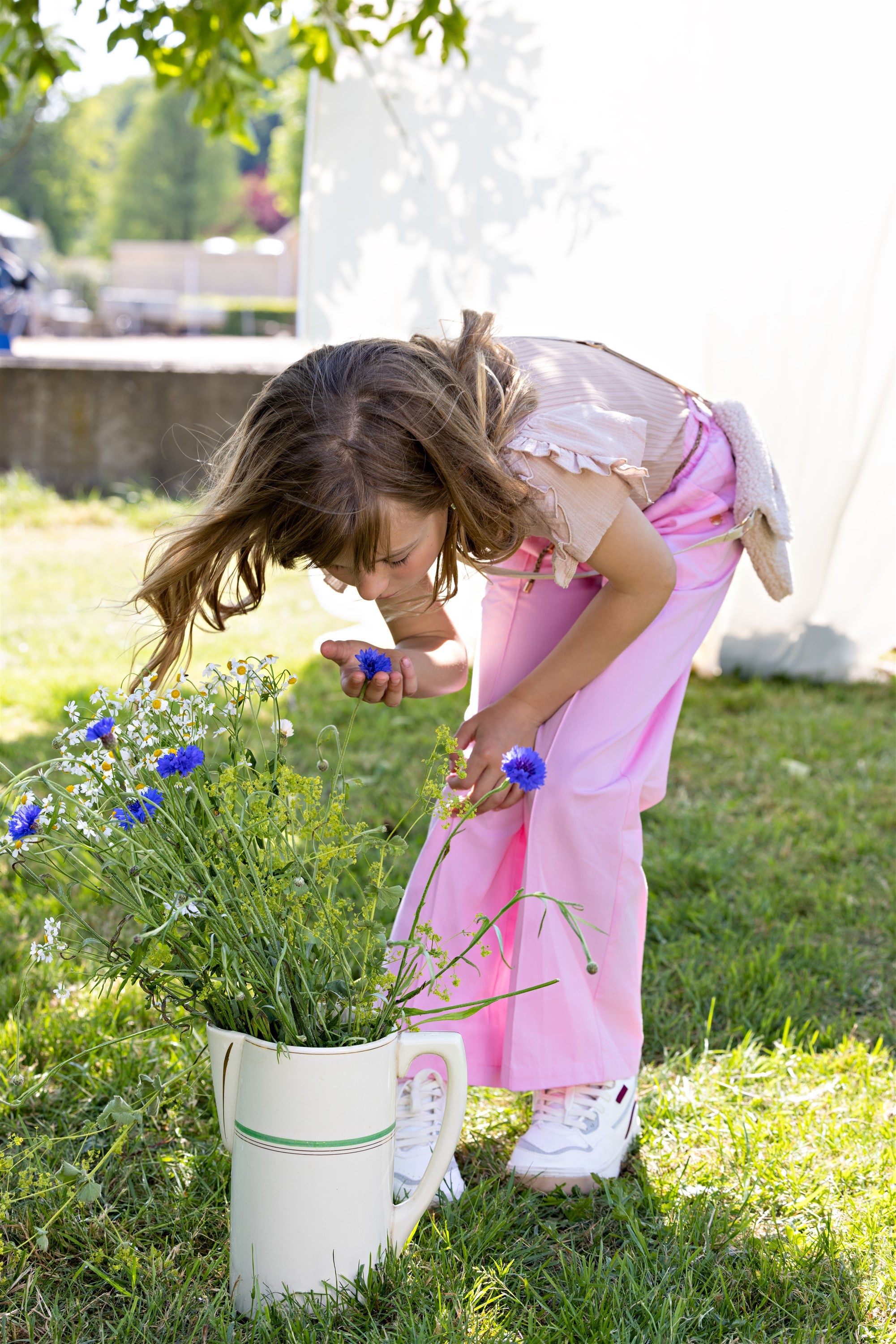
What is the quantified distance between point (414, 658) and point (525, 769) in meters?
0.51

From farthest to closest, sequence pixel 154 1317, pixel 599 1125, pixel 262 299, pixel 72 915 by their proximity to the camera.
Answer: pixel 262 299 → pixel 599 1125 → pixel 154 1317 → pixel 72 915

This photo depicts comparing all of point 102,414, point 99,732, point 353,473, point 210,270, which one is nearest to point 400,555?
point 353,473

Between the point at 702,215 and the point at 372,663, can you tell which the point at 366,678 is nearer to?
the point at 372,663

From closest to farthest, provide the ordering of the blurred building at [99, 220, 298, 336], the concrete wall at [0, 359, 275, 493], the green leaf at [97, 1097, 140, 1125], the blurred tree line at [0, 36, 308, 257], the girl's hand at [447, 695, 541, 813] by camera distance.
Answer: the green leaf at [97, 1097, 140, 1125] → the girl's hand at [447, 695, 541, 813] → the concrete wall at [0, 359, 275, 493] → the blurred tree line at [0, 36, 308, 257] → the blurred building at [99, 220, 298, 336]

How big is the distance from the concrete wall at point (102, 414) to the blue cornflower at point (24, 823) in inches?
245

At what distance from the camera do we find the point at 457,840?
178 centimetres

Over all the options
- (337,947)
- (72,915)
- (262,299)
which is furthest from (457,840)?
(262,299)

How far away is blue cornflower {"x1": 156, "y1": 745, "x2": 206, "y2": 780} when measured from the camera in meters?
1.12

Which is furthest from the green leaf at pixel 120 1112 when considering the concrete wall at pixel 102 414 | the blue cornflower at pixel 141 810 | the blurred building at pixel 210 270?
the blurred building at pixel 210 270

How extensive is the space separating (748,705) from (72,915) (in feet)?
10.3

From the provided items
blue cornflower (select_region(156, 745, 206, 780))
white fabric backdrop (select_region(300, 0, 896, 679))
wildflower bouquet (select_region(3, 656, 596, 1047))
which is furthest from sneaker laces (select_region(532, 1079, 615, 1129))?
white fabric backdrop (select_region(300, 0, 896, 679))

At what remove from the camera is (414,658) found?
178 centimetres

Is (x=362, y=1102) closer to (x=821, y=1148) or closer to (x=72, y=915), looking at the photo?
(x=72, y=915)

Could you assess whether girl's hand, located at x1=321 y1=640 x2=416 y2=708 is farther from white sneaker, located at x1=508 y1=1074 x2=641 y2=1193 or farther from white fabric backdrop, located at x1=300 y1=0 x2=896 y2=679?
white fabric backdrop, located at x1=300 y1=0 x2=896 y2=679
